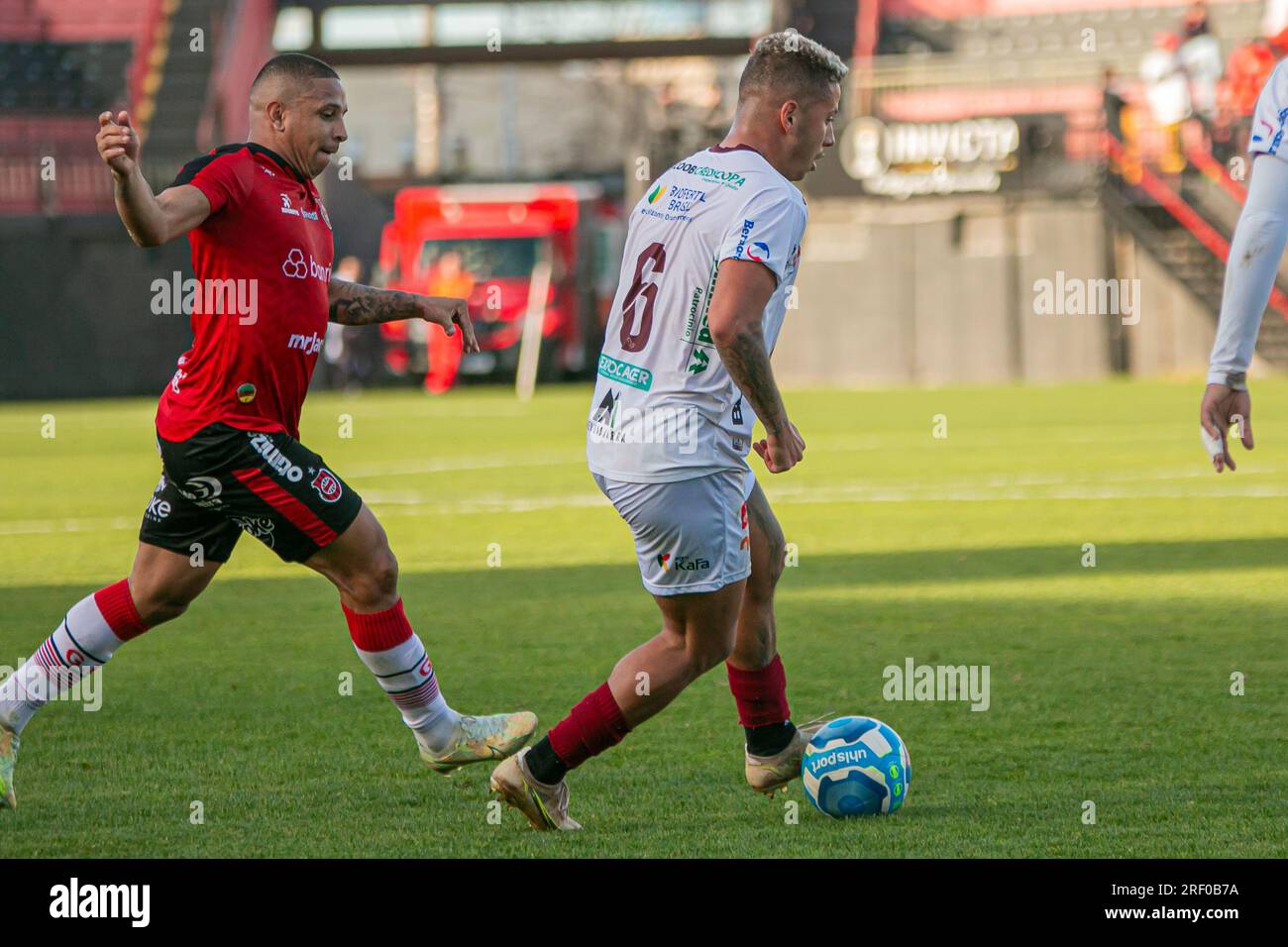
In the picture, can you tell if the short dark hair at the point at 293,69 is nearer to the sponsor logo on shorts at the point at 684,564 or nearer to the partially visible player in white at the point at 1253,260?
the sponsor logo on shorts at the point at 684,564

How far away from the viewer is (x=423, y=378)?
36.0 meters

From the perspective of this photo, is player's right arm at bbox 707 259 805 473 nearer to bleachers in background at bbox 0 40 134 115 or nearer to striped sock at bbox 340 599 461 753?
striped sock at bbox 340 599 461 753

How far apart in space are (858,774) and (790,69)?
1.83 metres

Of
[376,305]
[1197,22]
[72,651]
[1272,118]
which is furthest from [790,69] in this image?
[1197,22]

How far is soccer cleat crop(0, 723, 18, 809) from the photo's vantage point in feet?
17.3

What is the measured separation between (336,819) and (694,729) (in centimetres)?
159

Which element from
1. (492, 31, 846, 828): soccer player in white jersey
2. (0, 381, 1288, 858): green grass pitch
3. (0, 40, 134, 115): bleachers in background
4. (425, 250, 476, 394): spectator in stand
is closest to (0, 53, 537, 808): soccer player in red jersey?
(0, 381, 1288, 858): green grass pitch

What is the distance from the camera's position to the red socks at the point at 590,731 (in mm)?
5055

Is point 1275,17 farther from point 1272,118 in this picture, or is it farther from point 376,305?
point 1272,118

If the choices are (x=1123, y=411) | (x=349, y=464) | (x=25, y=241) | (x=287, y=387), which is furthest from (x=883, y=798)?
(x=25, y=241)

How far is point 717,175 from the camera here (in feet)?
16.2

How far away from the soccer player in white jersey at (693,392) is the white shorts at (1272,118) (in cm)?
122

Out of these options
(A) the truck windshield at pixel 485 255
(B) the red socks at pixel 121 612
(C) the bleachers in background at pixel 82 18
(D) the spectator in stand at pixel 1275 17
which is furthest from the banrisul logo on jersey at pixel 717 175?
(C) the bleachers in background at pixel 82 18

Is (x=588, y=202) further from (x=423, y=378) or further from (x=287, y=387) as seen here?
(x=287, y=387)
